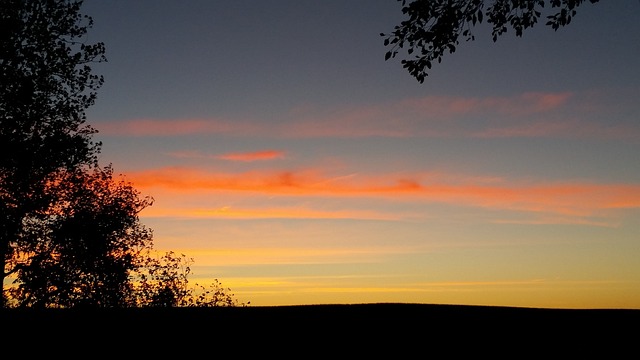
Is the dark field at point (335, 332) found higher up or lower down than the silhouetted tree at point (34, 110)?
lower down

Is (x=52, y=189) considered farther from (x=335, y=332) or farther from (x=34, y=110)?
(x=335, y=332)

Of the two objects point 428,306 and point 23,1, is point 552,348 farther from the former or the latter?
point 23,1

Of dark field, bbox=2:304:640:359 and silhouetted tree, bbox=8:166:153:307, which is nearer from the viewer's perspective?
dark field, bbox=2:304:640:359

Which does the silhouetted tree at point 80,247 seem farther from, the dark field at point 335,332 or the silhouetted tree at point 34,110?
the dark field at point 335,332

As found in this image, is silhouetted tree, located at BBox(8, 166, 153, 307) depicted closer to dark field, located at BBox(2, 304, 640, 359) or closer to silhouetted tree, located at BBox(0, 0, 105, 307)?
silhouetted tree, located at BBox(0, 0, 105, 307)

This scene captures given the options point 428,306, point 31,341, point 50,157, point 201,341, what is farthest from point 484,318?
point 50,157

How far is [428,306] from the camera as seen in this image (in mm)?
17516

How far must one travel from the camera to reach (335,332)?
47.6ft

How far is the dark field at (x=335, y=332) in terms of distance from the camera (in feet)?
43.6

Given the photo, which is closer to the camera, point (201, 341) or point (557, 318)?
point (201, 341)

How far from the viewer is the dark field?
13.3 metres

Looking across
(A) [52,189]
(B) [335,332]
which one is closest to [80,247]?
(A) [52,189]

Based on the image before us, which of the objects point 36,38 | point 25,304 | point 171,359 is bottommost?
point 171,359

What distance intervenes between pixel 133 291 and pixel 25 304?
6.12 meters
